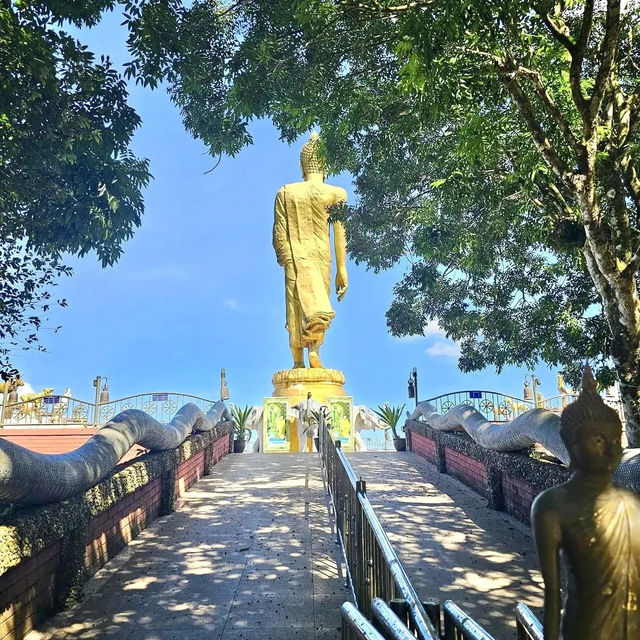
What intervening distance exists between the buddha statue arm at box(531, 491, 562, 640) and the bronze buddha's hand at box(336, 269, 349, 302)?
54.8 feet

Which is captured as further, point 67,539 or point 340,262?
point 340,262

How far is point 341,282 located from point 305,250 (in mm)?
1798

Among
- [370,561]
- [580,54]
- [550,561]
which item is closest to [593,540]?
[550,561]

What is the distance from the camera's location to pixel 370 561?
9.02ft

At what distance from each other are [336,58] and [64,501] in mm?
6174

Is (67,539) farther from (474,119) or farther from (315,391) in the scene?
(315,391)

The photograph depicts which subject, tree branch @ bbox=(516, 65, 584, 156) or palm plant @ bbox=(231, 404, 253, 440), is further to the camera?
palm plant @ bbox=(231, 404, 253, 440)

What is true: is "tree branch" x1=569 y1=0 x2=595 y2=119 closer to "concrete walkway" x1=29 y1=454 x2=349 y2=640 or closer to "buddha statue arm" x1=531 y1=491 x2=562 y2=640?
"buddha statue arm" x1=531 y1=491 x2=562 y2=640

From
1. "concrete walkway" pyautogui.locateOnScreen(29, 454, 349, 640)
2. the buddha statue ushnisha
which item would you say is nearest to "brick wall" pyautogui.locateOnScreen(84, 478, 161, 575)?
"concrete walkway" pyautogui.locateOnScreen(29, 454, 349, 640)

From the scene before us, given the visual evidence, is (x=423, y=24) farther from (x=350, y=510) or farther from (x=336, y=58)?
(x=350, y=510)

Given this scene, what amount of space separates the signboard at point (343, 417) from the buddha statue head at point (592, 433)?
13567 millimetres

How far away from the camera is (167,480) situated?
21.5 feet

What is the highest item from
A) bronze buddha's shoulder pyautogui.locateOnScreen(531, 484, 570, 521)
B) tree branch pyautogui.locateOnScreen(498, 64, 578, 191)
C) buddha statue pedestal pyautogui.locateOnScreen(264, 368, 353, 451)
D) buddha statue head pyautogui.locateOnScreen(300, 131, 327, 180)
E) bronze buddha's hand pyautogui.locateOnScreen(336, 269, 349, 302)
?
buddha statue head pyautogui.locateOnScreen(300, 131, 327, 180)

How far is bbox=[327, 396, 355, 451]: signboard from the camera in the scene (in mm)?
14656
